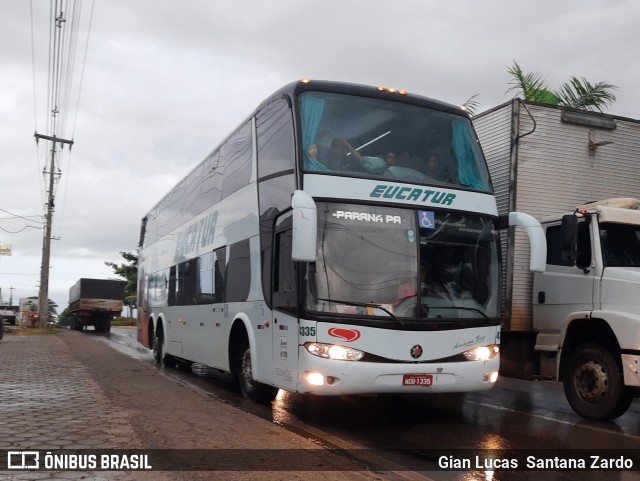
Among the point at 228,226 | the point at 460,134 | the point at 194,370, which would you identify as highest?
the point at 460,134

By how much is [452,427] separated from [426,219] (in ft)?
8.45

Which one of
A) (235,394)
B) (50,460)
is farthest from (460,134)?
(50,460)

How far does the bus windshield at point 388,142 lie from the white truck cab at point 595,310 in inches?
63.0

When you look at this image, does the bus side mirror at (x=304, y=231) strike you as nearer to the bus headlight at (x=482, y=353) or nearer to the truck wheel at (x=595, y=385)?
the bus headlight at (x=482, y=353)

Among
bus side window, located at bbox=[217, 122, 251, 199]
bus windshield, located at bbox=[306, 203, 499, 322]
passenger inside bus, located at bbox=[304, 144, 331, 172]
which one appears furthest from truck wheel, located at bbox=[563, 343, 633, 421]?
bus side window, located at bbox=[217, 122, 251, 199]

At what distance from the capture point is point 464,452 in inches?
260

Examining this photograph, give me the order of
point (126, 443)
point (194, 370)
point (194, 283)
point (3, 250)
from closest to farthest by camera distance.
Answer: point (126, 443), point (194, 283), point (194, 370), point (3, 250)

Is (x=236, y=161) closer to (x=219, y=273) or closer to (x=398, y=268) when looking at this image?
(x=219, y=273)

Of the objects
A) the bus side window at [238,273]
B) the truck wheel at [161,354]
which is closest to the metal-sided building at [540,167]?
the bus side window at [238,273]

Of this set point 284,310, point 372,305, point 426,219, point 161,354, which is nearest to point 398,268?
point 372,305

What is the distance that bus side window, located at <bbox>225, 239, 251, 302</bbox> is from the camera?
9367 mm

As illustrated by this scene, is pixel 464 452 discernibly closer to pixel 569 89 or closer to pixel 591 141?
pixel 591 141

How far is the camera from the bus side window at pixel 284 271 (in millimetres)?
7531

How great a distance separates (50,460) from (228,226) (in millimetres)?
5839
